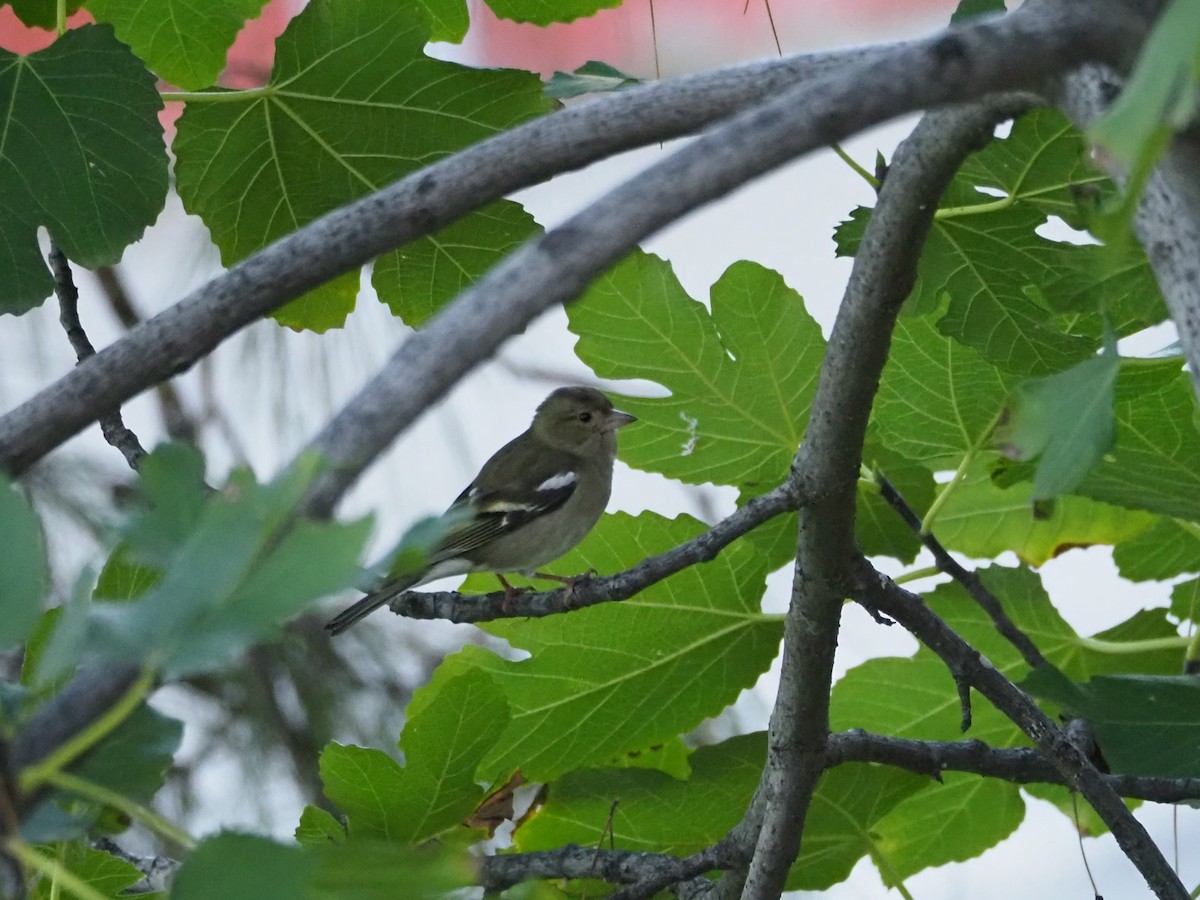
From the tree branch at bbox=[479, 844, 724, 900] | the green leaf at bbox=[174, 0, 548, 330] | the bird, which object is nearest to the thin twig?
the tree branch at bbox=[479, 844, 724, 900]

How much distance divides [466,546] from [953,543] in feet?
2.87

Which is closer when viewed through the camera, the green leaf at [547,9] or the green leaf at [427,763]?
the green leaf at [427,763]

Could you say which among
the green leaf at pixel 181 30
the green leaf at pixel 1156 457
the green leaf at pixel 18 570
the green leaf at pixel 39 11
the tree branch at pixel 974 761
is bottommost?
the green leaf at pixel 18 570

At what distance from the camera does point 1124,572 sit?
158 cm

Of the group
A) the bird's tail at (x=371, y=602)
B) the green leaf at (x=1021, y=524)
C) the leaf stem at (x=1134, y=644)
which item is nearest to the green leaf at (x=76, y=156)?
the bird's tail at (x=371, y=602)

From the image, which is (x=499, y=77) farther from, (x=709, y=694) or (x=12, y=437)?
(x=12, y=437)

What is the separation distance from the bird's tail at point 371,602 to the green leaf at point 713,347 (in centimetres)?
54

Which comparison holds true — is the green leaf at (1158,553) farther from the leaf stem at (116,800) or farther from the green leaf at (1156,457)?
the leaf stem at (116,800)

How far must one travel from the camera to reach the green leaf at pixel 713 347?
1308 mm

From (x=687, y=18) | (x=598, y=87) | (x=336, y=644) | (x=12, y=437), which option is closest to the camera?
(x=12, y=437)

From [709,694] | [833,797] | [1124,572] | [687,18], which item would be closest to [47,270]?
[709,694]

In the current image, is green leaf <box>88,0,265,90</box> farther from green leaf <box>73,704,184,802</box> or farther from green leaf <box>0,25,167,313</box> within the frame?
green leaf <box>73,704,184,802</box>

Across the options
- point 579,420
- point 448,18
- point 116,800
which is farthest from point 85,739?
point 579,420

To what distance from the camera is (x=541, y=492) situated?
2.46 m
